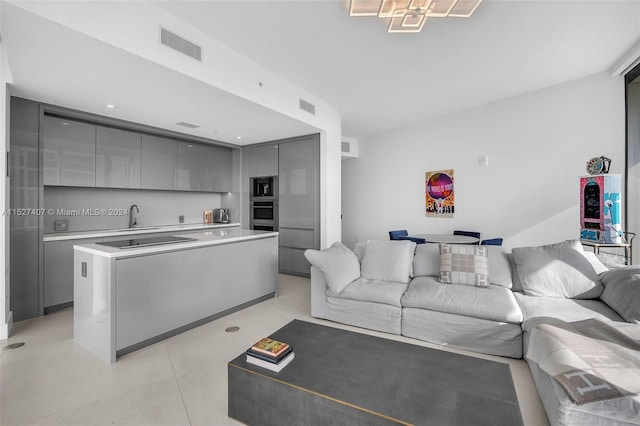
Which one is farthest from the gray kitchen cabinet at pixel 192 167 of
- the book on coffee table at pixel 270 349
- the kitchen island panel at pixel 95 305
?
the book on coffee table at pixel 270 349

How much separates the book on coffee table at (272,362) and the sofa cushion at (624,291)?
2451 millimetres

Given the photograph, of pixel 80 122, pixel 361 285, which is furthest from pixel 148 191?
pixel 361 285

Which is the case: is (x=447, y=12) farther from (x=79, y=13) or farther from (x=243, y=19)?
(x=79, y=13)

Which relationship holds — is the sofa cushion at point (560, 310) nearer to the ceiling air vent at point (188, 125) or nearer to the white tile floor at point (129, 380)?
the white tile floor at point (129, 380)

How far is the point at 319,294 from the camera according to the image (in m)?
3.29

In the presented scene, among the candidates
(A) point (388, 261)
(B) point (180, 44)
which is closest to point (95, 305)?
(B) point (180, 44)

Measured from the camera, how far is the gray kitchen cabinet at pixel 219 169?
571 centimetres

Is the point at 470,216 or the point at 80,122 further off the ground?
the point at 80,122

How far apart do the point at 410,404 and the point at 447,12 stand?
8.91 feet

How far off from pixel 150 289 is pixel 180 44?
225cm

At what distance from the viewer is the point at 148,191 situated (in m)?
5.07

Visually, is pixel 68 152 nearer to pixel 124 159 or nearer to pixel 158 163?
pixel 124 159

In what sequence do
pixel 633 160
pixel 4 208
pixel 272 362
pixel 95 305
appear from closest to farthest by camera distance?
1. pixel 272 362
2. pixel 95 305
3. pixel 4 208
4. pixel 633 160

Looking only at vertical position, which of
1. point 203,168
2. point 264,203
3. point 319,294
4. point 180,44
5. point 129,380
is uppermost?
point 180,44
